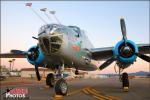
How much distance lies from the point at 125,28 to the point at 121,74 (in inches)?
146

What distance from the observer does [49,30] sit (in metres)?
13.9

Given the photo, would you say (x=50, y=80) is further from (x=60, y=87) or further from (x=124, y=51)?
(x=124, y=51)

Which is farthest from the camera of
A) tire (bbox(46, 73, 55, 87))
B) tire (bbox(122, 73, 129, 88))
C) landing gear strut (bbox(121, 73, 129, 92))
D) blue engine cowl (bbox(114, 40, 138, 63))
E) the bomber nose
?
tire (bbox(46, 73, 55, 87))

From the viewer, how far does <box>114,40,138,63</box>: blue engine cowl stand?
17219 mm

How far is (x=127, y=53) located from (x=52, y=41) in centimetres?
599

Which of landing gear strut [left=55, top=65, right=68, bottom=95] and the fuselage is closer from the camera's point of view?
the fuselage

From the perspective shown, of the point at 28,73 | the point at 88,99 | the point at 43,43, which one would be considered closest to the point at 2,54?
the point at 43,43

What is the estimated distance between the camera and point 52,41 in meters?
14.0

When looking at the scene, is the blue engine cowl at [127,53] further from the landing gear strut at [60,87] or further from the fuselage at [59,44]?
the landing gear strut at [60,87]

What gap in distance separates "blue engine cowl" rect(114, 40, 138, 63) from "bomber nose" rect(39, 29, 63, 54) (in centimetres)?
503

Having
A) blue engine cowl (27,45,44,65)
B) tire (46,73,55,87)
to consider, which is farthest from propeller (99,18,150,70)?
tire (46,73,55,87)

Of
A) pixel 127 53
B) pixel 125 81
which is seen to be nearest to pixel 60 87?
pixel 127 53

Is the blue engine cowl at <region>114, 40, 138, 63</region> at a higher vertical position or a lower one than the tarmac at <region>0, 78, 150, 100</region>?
higher

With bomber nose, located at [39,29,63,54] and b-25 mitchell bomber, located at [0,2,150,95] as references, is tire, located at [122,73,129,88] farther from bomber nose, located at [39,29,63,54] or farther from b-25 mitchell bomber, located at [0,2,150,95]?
bomber nose, located at [39,29,63,54]
